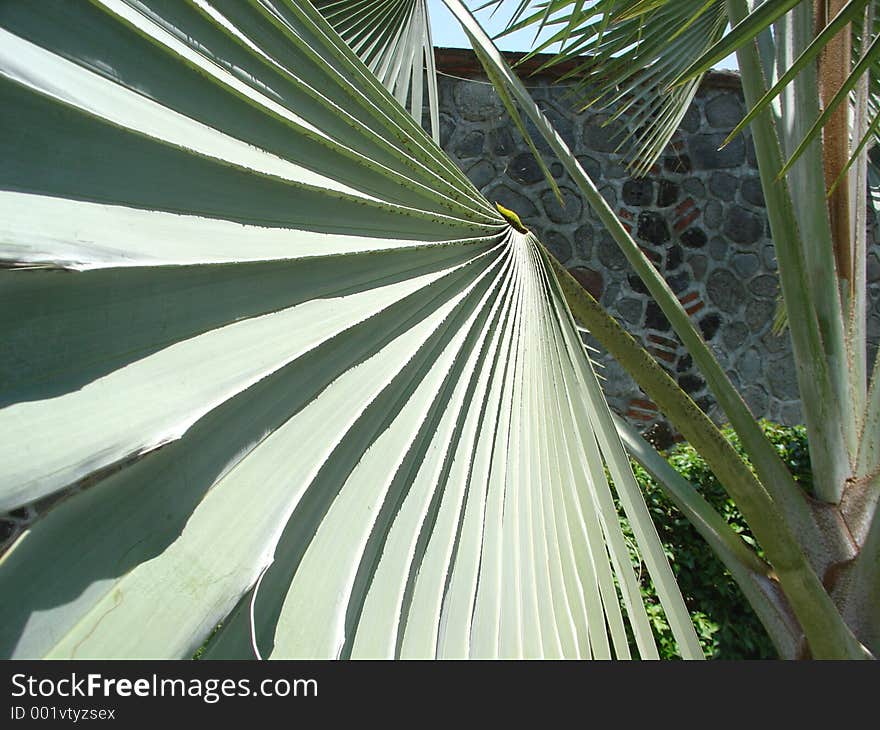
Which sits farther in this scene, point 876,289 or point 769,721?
point 876,289

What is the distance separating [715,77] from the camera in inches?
159

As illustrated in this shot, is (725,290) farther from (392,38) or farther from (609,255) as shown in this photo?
(392,38)

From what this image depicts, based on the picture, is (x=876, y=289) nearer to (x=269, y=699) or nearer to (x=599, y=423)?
(x=599, y=423)

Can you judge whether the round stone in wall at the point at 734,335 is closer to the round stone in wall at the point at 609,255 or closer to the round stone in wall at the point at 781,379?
the round stone in wall at the point at 781,379

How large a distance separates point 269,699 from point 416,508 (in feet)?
0.59

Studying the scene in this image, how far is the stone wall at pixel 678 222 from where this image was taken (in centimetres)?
397

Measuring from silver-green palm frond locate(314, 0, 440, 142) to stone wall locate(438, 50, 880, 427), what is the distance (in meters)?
2.40

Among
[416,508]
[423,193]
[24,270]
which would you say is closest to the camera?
[24,270]

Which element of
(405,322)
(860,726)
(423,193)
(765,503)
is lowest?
(860,726)

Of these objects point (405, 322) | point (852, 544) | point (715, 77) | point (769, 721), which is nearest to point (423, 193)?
point (405, 322)

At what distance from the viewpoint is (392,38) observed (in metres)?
1.59

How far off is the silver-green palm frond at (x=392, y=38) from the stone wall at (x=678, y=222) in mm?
2398

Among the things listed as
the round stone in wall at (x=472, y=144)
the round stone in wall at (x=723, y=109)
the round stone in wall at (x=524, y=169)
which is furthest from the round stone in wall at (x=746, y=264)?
the round stone in wall at (x=472, y=144)

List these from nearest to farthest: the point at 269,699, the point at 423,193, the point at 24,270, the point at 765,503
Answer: the point at 24,270 → the point at 269,699 → the point at 423,193 → the point at 765,503
